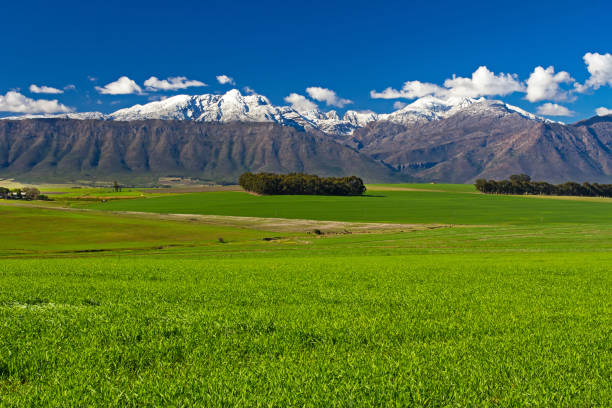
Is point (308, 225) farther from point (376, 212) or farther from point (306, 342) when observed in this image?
point (306, 342)

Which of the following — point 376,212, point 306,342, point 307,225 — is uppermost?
point 306,342

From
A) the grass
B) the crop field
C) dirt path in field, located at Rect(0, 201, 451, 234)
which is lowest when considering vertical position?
dirt path in field, located at Rect(0, 201, 451, 234)

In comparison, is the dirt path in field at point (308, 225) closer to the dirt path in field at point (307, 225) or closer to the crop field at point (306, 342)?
the dirt path in field at point (307, 225)

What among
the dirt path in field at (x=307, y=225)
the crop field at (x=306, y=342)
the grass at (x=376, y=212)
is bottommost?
the dirt path in field at (x=307, y=225)

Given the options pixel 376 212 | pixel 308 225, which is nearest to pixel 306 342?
pixel 308 225

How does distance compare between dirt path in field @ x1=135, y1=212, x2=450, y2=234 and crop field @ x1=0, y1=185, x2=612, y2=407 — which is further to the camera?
dirt path in field @ x1=135, y1=212, x2=450, y2=234

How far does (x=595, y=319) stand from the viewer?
466 inches

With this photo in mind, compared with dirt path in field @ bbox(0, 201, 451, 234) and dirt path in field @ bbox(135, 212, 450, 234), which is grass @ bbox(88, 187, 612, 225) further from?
dirt path in field @ bbox(135, 212, 450, 234)

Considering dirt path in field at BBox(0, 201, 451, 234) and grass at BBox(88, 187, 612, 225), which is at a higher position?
grass at BBox(88, 187, 612, 225)

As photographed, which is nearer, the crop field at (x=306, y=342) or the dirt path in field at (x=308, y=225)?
the crop field at (x=306, y=342)

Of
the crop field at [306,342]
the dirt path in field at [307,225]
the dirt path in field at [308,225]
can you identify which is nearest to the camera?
the crop field at [306,342]

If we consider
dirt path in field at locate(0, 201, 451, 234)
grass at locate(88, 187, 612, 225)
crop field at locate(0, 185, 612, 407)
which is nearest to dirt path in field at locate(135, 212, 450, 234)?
dirt path in field at locate(0, 201, 451, 234)

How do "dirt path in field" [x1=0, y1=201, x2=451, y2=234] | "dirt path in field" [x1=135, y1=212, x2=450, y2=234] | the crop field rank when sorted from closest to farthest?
the crop field
"dirt path in field" [x1=0, y1=201, x2=451, y2=234]
"dirt path in field" [x1=135, y1=212, x2=450, y2=234]

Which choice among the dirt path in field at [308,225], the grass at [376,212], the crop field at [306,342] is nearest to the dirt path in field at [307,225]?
the dirt path in field at [308,225]
